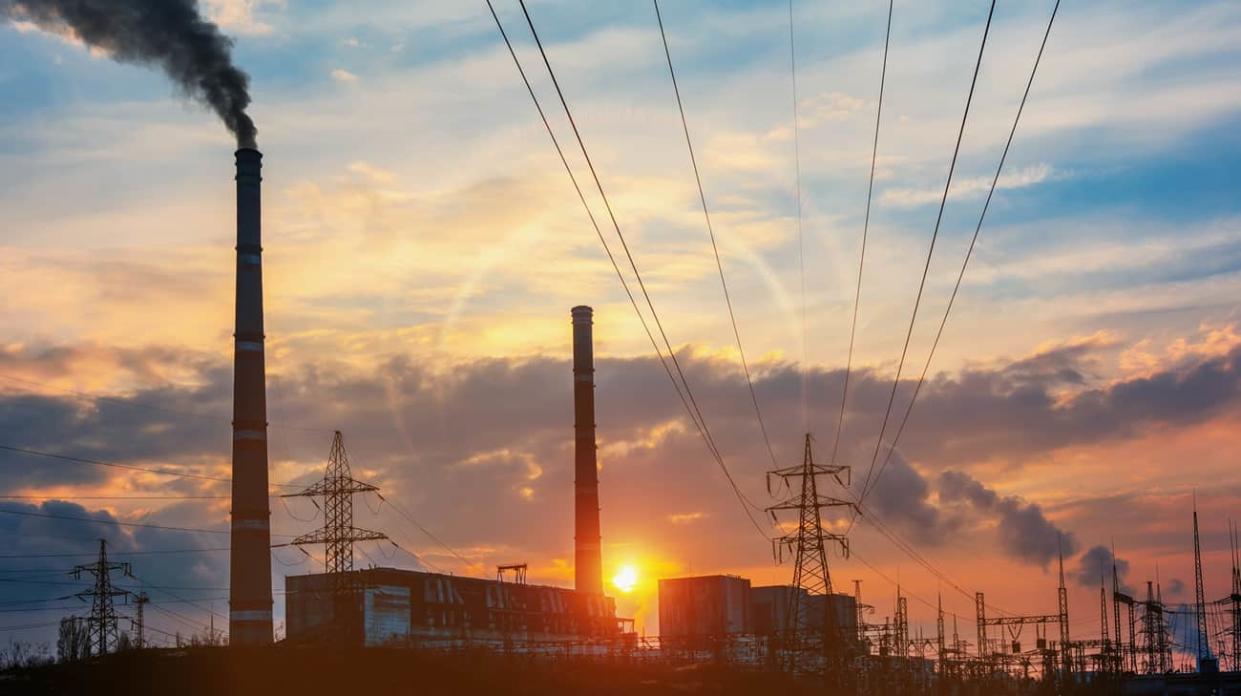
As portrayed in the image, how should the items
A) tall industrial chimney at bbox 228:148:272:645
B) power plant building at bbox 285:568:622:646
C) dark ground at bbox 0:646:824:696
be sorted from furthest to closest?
power plant building at bbox 285:568:622:646 → tall industrial chimney at bbox 228:148:272:645 → dark ground at bbox 0:646:824:696

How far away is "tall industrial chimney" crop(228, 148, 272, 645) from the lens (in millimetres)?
57312

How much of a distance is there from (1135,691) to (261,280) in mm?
114077

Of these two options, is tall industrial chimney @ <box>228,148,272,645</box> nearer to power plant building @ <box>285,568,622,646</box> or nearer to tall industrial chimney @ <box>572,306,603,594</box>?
power plant building @ <box>285,568,622,646</box>

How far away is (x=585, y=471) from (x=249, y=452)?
34418 millimetres

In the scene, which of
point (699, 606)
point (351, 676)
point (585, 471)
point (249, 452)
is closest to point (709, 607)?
point (699, 606)

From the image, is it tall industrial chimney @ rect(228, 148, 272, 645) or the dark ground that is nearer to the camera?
the dark ground

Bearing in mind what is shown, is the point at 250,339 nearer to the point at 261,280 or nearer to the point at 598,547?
the point at 261,280

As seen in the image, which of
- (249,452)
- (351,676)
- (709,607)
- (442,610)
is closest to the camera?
(351,676)

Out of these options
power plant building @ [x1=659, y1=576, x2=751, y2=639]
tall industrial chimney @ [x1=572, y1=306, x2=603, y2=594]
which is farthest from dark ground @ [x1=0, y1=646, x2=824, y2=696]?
power plant building @ [x1=659, y1=576, x2=751, y2=639]

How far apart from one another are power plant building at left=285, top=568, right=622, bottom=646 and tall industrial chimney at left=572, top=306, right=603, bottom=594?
7.88 ft

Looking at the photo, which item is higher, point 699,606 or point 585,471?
point 585,471

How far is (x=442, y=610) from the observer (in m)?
81.7

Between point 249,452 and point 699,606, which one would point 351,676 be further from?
point 699,606

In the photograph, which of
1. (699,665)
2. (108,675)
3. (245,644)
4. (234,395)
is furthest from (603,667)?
(108,675)
